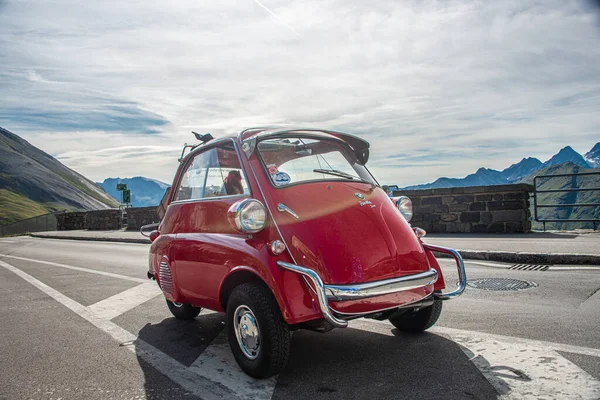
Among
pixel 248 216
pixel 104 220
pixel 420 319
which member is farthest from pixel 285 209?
pixel 104 220

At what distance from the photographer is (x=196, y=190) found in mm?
4840

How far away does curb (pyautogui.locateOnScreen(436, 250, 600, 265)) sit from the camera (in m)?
8.16

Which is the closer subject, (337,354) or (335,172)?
(337,354)

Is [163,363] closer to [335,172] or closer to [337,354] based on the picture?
[337,354]

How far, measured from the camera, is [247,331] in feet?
→ 12.1

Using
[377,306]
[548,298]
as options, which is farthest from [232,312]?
[548,298]

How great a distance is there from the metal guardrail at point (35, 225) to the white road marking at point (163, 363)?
3929 cm

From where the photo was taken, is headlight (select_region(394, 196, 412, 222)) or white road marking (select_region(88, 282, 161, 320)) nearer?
headlight (select_region(394, 196, 412, 222))

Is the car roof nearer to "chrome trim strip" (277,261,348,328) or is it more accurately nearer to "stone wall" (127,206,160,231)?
"chrome trim strip" (277,261,348,328)

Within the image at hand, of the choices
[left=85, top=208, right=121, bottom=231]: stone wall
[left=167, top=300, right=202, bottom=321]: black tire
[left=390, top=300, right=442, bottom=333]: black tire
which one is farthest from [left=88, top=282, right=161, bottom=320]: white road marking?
[left=85, top=208, right=121, bottom=231]: stone wall

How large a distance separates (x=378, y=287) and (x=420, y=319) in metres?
1.08

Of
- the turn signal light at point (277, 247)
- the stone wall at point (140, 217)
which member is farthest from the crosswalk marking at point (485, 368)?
the stone wall at point (140, 217)

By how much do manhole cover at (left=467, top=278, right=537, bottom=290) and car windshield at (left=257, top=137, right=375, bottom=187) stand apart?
2888 mm

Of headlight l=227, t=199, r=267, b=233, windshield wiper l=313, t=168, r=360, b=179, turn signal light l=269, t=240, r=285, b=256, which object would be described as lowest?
turn signal light l=269, t=240, r=285, b=256
